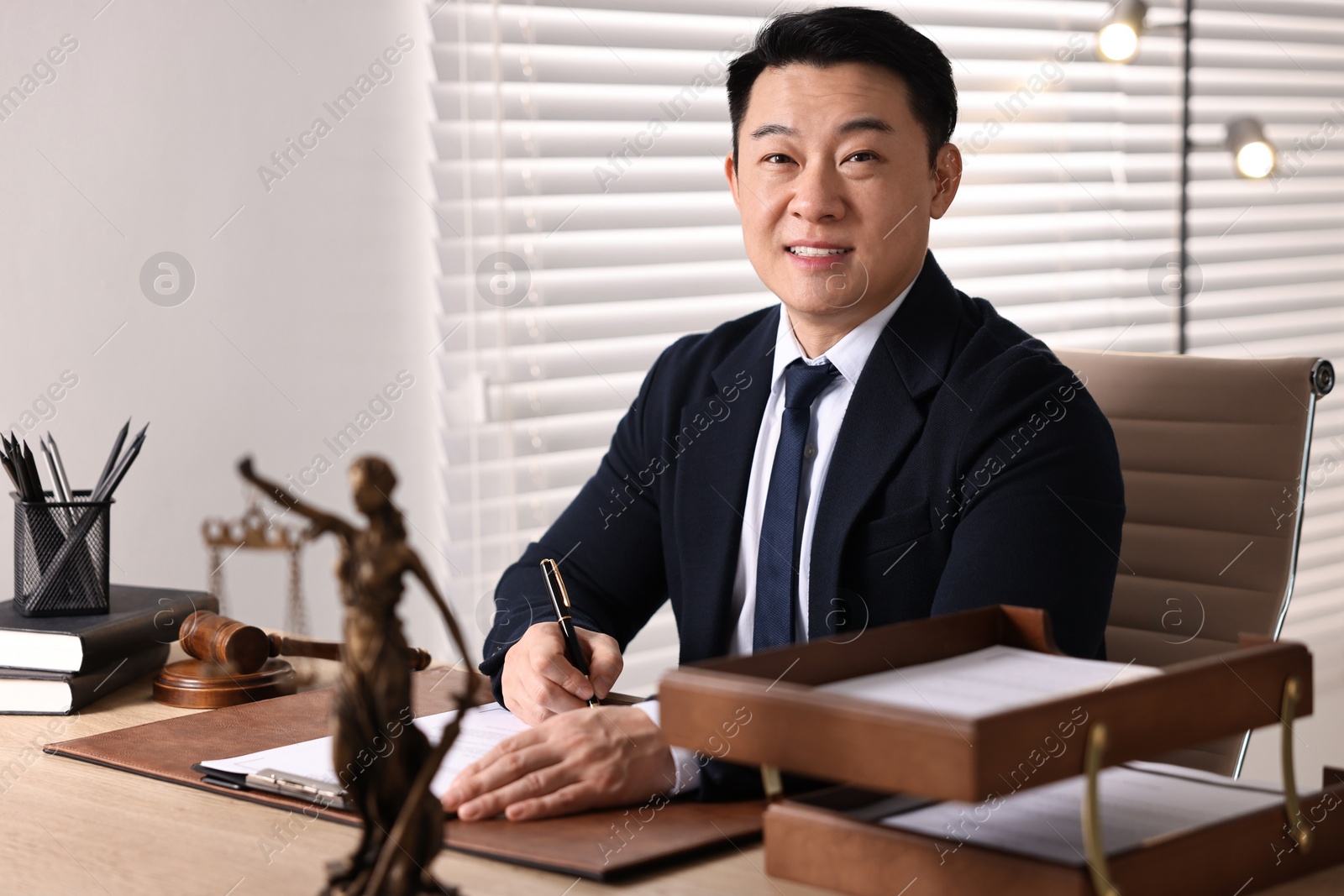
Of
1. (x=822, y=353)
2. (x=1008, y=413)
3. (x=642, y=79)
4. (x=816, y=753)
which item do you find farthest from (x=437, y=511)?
(x=816, y=753)

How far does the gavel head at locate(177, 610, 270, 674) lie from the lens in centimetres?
144

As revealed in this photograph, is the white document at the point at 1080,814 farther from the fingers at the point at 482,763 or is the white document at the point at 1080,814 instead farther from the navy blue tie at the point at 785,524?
the navy blue tie at the point at 785,524

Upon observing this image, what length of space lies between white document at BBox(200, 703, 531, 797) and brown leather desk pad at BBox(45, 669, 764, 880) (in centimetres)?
3

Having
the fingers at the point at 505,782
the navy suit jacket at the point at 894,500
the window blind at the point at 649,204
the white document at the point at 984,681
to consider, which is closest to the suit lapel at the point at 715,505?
the navy suit jacket at the point at 894,500

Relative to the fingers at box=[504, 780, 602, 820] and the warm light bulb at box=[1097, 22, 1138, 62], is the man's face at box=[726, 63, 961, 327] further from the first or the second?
the warm light bulb at box=[1097, 22, 1138, 62]

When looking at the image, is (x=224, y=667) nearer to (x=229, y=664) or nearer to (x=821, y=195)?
(x=229, y=664)

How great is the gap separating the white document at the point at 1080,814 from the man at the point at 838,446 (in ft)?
1.28

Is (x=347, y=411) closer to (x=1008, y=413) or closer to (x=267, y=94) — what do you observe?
(x=267, y=94)

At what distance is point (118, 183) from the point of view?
6.91 ft

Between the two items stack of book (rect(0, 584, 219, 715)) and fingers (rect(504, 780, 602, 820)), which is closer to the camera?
fingers (rect(504, 780, 602, 820))

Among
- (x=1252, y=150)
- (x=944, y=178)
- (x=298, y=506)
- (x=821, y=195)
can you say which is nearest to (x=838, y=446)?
(x=821, y=195)

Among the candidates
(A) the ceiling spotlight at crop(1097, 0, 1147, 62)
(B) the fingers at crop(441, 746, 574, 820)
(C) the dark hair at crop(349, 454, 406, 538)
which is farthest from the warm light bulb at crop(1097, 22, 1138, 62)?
(C) the dark hair at crop(349, 454, 406, 538)

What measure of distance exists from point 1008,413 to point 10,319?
1.50m

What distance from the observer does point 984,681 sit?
863 mm
